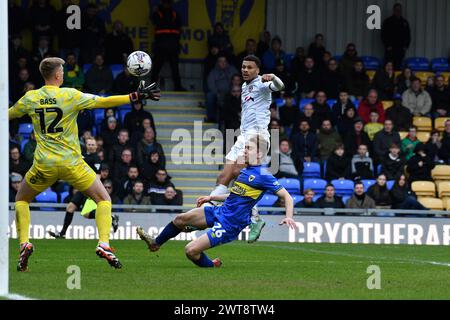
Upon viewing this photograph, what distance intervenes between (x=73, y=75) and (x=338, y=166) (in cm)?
618

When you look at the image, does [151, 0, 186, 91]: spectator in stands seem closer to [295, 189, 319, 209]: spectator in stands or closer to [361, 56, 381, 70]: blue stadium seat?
[361, 56, 381, 70]: blue stadium seat

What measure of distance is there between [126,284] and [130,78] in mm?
14964

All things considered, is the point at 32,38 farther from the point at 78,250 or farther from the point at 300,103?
the point at 78,250

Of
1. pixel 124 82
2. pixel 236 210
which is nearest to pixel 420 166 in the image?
pixel 124 82

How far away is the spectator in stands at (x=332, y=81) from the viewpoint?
27.2 metres

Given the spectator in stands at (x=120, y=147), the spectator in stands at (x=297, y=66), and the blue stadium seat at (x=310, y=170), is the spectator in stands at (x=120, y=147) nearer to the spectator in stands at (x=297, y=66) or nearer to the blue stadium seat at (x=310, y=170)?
the blue stadium seat at (x=310, y=170)

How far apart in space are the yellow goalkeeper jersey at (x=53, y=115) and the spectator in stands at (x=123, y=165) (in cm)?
1070

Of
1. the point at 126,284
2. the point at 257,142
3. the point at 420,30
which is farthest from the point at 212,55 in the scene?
the point at 126,284

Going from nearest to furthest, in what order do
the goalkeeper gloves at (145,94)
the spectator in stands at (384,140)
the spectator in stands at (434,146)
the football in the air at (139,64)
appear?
the goalkeeper gloves at (145,94) → the football in the air at (139,64) → the spectator in stands at (384,140) → the spectator in stands at (434,146)

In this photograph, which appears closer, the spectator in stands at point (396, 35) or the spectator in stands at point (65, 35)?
the spectator in stands at point (65, 35)

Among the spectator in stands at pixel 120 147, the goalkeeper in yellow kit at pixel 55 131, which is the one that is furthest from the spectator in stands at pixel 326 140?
the goalkeeper in yellow kit at pixel 55 131

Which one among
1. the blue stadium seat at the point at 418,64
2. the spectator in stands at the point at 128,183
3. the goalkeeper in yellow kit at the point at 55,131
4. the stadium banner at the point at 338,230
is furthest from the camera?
the blue stadium seat at the point at 418,64

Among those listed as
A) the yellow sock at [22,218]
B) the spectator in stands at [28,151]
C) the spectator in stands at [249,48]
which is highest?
the spectator in stands at [249,48]

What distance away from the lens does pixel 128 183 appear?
23344 millimetres
